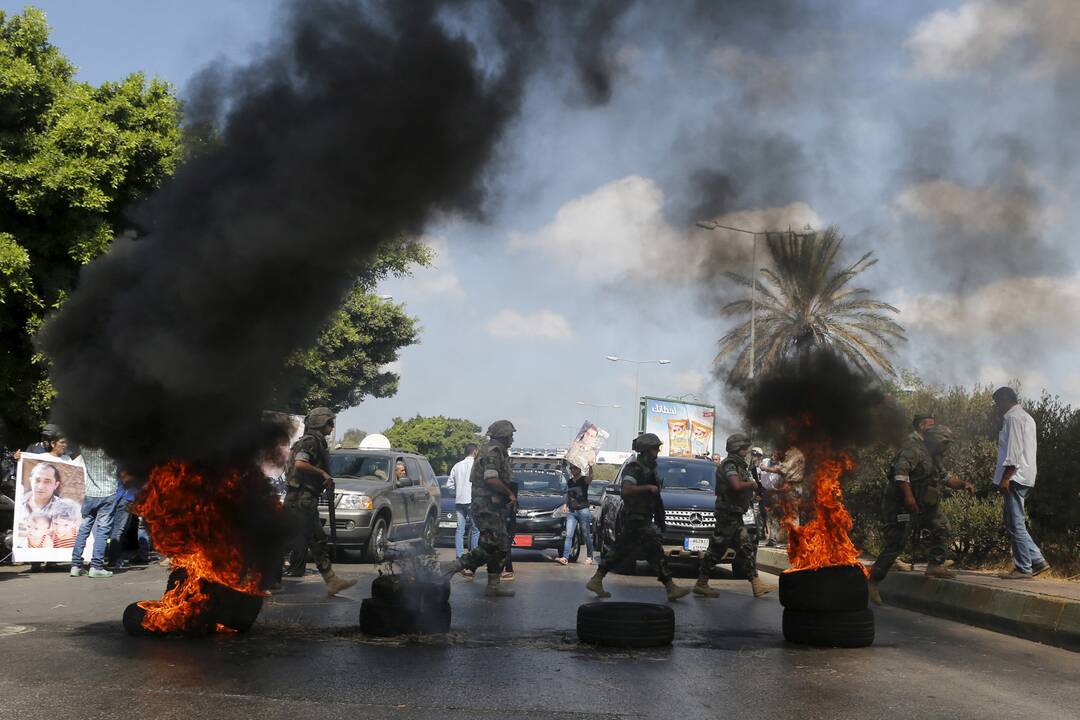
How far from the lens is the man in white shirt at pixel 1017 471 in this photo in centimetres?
1159

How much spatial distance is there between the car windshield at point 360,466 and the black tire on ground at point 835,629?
32.6 ft

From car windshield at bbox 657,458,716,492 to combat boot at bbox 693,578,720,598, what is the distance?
437 cm

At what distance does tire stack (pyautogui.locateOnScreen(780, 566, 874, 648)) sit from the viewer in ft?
28.1

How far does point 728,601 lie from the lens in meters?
12.3

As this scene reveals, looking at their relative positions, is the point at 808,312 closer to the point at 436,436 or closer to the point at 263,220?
the point at 263,220

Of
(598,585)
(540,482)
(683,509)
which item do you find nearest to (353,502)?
(540,482)

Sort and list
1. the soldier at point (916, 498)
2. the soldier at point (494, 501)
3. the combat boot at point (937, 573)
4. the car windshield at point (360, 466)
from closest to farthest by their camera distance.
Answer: the soldier at point (916, 498) < the combat boot at point (937, 573) < the soldier at point (494, 501) < the car windshield at point (360, 466)

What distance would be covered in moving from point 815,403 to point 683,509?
6272 millimetres

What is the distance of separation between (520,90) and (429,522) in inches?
488

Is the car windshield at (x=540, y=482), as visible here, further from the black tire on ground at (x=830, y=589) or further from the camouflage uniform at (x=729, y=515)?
the black tire on ground at (x=830, y=589)

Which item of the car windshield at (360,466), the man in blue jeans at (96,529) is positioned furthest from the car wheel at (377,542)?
the man in blue jeans at (96,529)

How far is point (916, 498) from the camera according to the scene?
11.9 metres

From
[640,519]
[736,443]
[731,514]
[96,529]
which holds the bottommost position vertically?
[96,529]

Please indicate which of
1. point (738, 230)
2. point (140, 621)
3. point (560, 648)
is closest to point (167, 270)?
point (140, 621)
